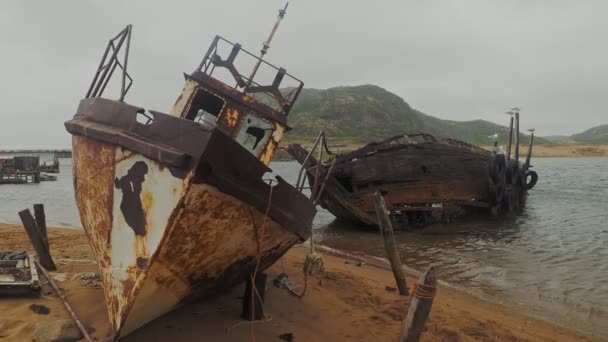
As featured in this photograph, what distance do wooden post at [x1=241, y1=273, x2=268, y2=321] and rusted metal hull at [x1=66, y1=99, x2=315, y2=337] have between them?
24.5 inches

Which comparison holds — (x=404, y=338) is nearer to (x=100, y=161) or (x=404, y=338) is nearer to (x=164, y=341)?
(x=164, y=341)

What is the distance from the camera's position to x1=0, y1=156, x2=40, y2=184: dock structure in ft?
119

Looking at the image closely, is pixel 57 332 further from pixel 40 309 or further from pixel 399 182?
pixel 399 182

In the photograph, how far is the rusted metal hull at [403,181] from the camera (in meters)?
14.3

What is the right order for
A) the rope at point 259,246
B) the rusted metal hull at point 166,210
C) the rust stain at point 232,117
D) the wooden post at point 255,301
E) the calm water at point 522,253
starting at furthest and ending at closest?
the calm water at point 522,253 → the rust stain at point 232,117 → the wooden post at point 255,301 → the rope at point 259,246 → the rusted metal hull at point 166,210

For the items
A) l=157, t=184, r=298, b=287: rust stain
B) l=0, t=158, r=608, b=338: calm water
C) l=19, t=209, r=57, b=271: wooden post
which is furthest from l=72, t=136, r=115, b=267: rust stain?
l=0, t=158, r=608, b=338: calm water

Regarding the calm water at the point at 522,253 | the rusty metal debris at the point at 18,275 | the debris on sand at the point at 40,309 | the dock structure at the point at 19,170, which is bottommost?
the dock structure at the point at 19,170

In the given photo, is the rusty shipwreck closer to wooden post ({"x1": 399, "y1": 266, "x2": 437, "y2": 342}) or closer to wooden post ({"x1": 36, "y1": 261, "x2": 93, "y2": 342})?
wooden post ({"x1": 36, "y1": 261, "x2": 93, "y2": 342})

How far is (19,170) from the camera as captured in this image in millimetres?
38531

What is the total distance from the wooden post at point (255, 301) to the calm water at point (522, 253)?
4.95 metres

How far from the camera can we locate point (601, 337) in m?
6.24

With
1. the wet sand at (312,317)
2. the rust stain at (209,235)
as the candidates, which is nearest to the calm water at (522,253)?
the wet sand at (312,317)

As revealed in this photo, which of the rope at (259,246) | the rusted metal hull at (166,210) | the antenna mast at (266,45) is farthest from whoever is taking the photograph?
the antenna mast at (266,45)

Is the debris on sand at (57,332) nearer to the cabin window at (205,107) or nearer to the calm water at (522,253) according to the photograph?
the cabin window at (205,107)
